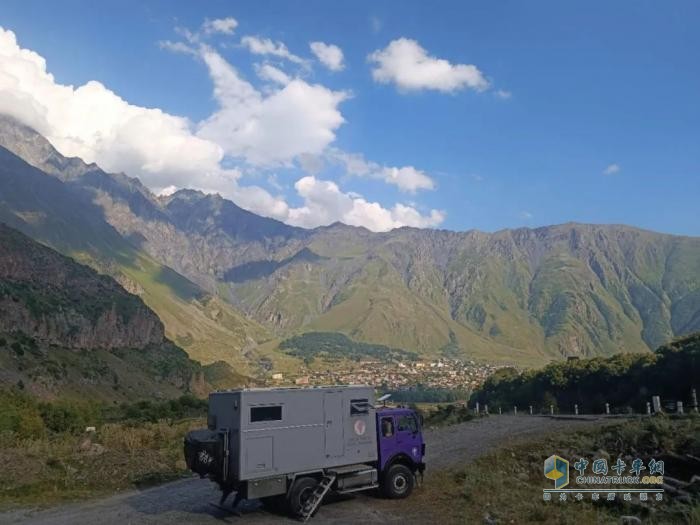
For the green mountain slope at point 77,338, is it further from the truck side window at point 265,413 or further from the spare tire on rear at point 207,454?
the truck side window at point 265,413

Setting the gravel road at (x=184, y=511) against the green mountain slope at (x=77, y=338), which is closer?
the gravel road at (x=184, y=511)

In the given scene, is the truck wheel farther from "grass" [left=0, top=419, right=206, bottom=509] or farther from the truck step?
"grass" [left=0, top=419, right=206, bottom=509]

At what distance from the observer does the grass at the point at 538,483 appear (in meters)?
14.3

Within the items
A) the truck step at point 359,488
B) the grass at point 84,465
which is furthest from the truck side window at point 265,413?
the grass at point 84,465

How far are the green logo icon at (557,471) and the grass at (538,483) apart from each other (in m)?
0.40

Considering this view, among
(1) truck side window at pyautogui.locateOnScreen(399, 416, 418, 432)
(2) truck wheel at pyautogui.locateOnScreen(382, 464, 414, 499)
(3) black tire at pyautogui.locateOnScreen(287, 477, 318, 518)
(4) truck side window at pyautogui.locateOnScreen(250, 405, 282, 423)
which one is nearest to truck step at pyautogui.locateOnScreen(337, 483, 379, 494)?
(2) truck wheel at pyautogui.locateOnScreen(382, 464, 414, 499)

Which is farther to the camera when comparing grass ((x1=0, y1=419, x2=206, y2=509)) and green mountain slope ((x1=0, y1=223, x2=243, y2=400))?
green mountain slope ((x1=0, y1=223, x2=243, y2=400))

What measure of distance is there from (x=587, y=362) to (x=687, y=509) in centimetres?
6775

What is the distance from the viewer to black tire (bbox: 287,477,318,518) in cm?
1612

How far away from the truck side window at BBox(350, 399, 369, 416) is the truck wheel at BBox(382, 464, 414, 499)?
2218 millimetres

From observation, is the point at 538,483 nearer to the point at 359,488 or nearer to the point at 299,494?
the point at 359,488

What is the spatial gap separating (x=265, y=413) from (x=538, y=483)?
9775mm

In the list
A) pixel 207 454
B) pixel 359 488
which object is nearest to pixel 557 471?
pixel 359 488

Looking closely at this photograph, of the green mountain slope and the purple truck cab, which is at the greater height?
the green mountain slope
